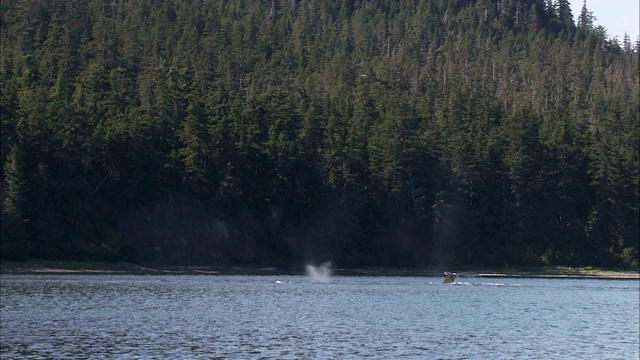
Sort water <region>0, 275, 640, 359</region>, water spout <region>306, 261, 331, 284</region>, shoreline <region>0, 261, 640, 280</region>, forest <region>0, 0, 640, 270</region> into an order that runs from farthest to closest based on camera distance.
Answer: forest <region>0, 0, 640, 270</region>, water spout <region>306, 261, 331, 284</region>, shoreline <region>0, 261, 640, 280</region>, water <region>0, 275, 640, 359</region>

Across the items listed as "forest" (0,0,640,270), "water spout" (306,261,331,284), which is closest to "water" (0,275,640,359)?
"water spout" (306,261,331,284)

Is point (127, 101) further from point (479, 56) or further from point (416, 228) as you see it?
point (479, 56)

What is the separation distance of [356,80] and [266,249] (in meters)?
58.5

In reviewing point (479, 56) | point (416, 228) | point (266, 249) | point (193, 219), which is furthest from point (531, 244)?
point (479, 56)

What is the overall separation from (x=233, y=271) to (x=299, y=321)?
5051 centimetres

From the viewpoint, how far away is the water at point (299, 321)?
4250 centimetres

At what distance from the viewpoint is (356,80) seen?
16262 cm

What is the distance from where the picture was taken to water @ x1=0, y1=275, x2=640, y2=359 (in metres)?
42.5

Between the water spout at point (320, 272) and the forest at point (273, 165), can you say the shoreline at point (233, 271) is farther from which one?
the forest at point (273, 165)

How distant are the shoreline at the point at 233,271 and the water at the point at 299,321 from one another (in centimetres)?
533

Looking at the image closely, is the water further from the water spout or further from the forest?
the forest

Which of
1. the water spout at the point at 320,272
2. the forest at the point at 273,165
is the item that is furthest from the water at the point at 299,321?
the forest at the point at 273,165

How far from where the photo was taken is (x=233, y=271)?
104250 mm

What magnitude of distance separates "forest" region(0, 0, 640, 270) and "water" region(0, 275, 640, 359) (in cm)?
1684
